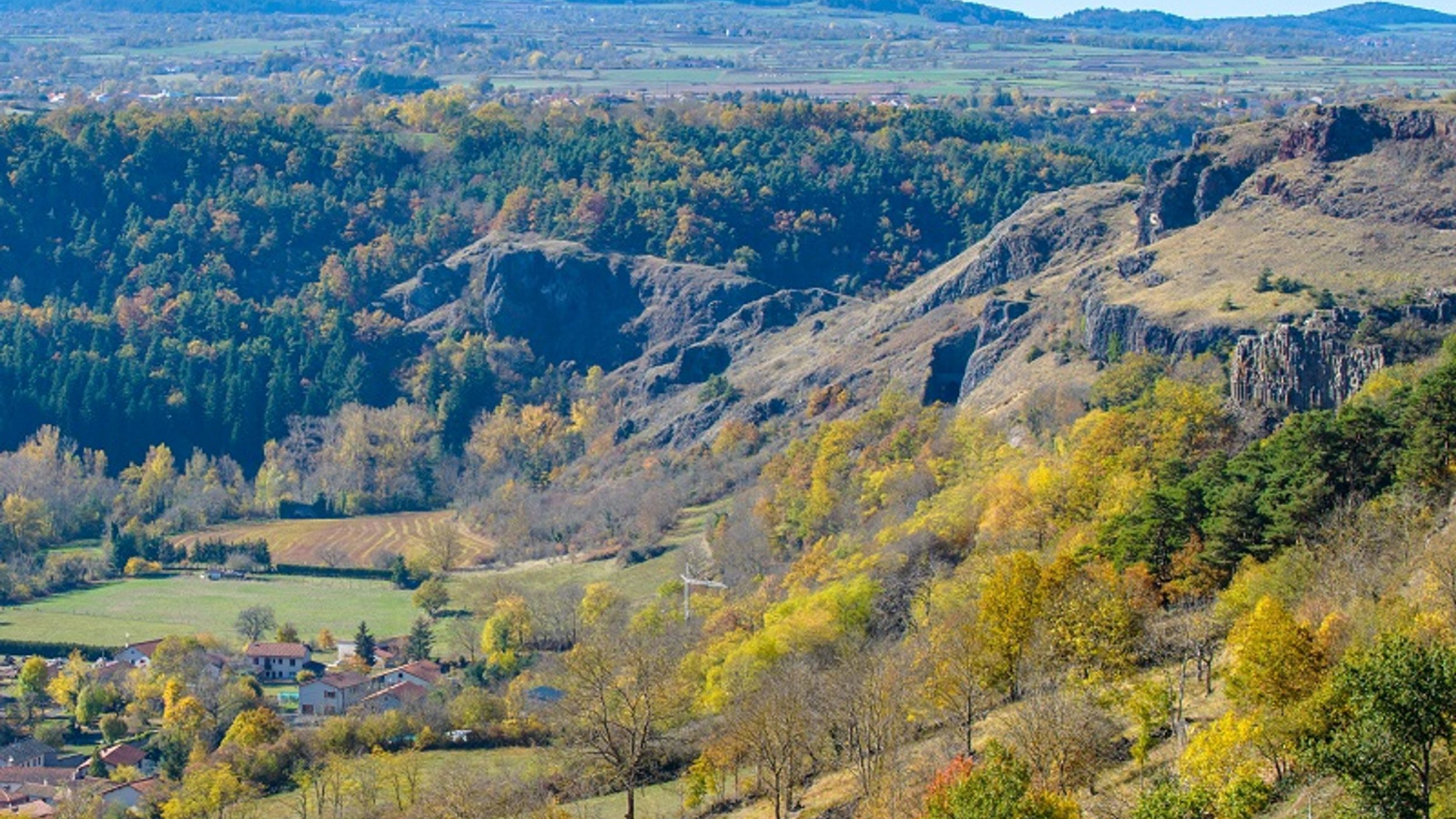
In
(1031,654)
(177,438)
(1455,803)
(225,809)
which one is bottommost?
(177,438)

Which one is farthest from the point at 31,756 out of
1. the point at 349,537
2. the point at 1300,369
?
the point at 1300,369

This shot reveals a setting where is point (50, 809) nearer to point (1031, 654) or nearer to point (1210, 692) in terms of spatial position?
point (1031, 654)

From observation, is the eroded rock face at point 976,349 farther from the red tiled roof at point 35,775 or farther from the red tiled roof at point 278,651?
the red tiled roof at point 35,775

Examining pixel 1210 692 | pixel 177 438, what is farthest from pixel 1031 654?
pixel 177 438

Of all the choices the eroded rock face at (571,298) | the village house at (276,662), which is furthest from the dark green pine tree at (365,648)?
the eroded rock face at (571,298)

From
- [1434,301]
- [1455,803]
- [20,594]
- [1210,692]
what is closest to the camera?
[1455,803]

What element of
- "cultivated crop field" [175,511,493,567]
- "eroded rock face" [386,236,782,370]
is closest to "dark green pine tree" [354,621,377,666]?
"cultivated crop field" [175,511,493,567]

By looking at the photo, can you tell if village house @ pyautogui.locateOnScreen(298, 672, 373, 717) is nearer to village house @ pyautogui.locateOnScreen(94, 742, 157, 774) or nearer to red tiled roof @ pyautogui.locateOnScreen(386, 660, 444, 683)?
red tiled roof @ pyautogui.locateOnScreen(386, 660, 444, 683)
